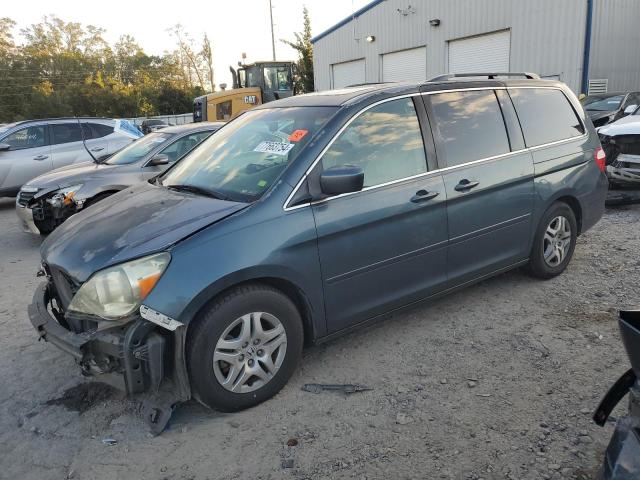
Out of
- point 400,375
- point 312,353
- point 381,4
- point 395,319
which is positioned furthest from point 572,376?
point 381,4

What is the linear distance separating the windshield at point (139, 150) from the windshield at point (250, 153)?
11.1 ft

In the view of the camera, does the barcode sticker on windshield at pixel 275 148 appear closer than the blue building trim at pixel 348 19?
Yes

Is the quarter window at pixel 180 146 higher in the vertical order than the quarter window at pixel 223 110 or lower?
lower

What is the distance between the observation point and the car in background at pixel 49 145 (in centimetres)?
978

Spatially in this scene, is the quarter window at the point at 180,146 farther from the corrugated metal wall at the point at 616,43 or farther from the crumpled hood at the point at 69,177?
the corrugated metal wall at the point at 616,43

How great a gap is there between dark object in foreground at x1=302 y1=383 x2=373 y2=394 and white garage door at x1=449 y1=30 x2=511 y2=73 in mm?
16562

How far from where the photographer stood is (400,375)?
339 centimetres

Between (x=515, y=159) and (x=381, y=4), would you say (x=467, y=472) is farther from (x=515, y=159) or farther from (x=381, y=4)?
(x=381, y=4)

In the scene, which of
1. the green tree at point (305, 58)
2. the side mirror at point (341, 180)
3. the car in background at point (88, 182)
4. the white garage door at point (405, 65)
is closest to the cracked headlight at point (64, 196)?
the car in background at point (88, 182)

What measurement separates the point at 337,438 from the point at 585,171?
347 cm

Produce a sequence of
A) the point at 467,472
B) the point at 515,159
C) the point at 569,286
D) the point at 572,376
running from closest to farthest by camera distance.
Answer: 1. the point at 467,472
2. the point at 572,376
3. the point at 515,159
4. the point at 569,286

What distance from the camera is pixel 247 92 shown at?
54.4 feet

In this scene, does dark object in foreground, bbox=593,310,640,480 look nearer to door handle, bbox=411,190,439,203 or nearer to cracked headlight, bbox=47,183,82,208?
door handle, bbox=411,190,439,203

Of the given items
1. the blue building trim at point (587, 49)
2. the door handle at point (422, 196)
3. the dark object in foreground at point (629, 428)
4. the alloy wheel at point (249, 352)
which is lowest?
the alloy wheel at point (249, 352)
